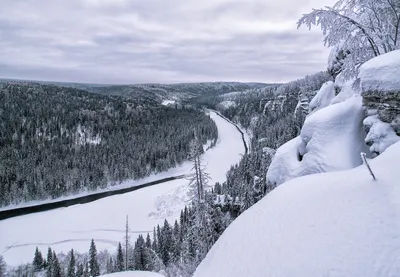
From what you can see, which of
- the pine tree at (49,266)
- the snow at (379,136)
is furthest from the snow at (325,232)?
the pine tree at (49,266)

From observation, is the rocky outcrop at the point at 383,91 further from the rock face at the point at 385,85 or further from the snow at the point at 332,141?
the snow at the point at 332,141

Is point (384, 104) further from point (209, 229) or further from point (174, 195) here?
point (174, 195)

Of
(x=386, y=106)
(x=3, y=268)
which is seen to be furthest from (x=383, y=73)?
(x=3, y=268)

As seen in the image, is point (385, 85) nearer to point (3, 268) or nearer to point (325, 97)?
point (325, 97)

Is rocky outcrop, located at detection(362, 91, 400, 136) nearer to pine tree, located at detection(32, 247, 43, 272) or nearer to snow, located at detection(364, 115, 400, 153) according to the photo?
snow, located at detection(364, 115, 400, 153)

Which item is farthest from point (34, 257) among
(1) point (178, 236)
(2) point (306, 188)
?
(2) point (306, 188)
